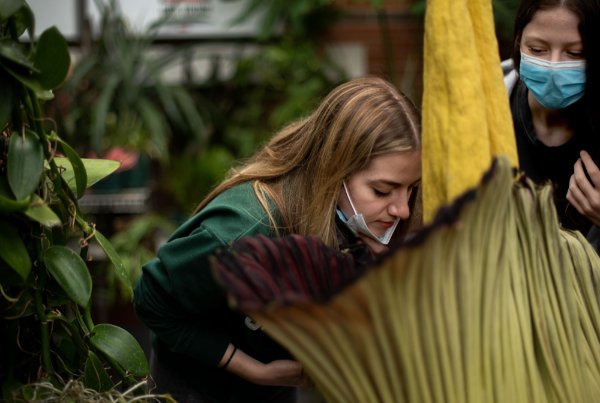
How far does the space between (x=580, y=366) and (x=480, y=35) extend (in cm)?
32

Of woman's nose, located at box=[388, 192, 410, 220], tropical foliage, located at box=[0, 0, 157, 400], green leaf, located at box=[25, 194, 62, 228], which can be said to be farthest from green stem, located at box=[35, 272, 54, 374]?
woman's nose, located at box=[388, 192, 410, 220]

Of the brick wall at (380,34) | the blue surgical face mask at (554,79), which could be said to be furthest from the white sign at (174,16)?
the blue surgical face mask at (554,79)

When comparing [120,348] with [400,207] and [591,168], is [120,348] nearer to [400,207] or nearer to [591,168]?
[400,207]

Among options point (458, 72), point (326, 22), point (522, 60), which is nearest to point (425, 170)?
point (458, 72)

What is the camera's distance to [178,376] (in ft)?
4.63

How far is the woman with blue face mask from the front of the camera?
1.28 metres

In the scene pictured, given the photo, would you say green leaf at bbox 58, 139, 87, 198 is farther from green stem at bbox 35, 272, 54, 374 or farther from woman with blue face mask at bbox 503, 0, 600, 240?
woman with blue face mask at bbox 503, 0, 600, 240

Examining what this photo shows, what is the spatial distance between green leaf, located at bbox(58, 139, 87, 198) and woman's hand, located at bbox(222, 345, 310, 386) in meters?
0.38

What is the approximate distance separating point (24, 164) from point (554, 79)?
0.79 metres

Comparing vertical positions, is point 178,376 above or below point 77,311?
below

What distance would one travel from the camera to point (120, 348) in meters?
1.05

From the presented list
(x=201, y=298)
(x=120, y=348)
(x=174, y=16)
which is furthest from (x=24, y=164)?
(x=174, y=16)

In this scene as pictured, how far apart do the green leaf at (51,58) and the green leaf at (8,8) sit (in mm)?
45

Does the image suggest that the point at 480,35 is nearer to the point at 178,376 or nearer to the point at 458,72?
the point at 458,72
